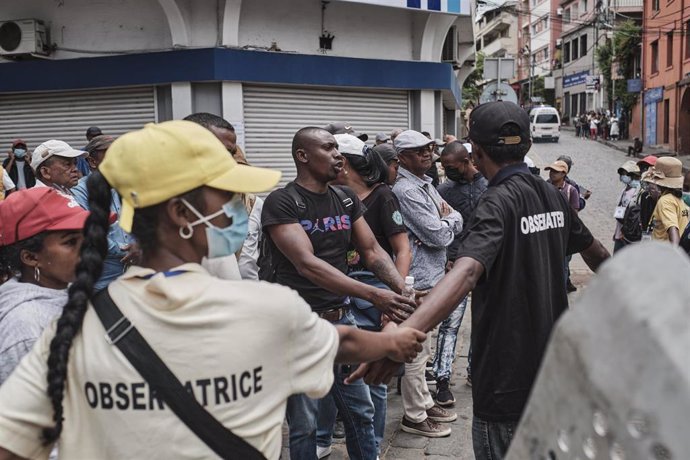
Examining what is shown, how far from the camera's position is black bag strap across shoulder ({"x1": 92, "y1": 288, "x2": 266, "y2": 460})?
1.67 meters

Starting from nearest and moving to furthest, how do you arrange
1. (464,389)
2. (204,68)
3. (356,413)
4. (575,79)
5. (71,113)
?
(356,413), (464,389), (204,68), (71,113), (575,79)

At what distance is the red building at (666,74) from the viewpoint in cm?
3012

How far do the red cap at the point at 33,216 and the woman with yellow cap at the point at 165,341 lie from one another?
951mm

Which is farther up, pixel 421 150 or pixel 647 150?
pixel 421 150

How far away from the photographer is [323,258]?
4.12 meters

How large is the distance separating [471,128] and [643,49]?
121 feet

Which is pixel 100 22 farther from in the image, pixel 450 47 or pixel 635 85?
pixel 635 85

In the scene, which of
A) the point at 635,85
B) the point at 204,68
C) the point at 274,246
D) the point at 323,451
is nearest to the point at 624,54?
the point at 635,85

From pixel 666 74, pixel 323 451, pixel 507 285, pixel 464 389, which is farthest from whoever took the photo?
pixel 666 74

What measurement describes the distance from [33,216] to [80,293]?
1.06 m

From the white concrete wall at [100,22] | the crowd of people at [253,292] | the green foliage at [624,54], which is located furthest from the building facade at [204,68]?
the green foliage at [624,54]

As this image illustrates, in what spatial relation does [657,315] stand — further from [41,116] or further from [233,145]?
[41,116]

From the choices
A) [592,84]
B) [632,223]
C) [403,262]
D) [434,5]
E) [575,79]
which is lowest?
[632,223]

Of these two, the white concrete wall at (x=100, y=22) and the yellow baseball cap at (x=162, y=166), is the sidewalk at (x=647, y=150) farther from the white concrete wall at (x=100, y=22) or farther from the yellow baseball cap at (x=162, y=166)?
the yellow baseball cap at (x=162, y=166)
